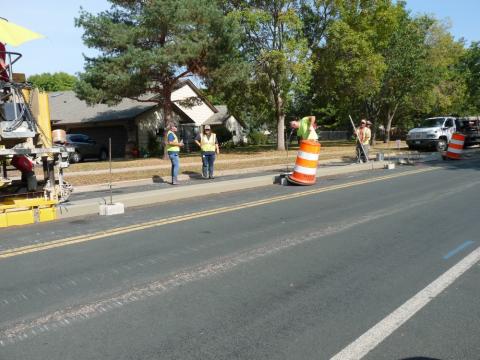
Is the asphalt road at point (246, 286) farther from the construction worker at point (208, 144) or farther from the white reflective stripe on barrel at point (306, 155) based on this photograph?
the construction worker at point (208, 144)

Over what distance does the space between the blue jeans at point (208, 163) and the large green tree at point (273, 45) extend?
36.7 ft

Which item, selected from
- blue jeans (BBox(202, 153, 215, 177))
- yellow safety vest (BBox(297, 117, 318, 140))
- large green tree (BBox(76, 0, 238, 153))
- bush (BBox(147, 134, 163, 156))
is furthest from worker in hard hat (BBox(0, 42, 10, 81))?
bush (BBox(147, 134, 163, 156))

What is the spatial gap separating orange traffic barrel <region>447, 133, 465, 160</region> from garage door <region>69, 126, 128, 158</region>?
21729mm

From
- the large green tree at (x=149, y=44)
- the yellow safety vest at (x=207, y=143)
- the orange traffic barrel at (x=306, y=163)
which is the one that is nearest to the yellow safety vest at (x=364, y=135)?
the orange traffic barrel at (x=306, y=163)

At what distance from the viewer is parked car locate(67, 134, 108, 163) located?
26.2 m

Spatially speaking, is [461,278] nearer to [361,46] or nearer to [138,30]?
[138,30]

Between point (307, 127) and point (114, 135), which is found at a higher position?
point (307, 127)

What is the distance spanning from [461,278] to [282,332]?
7.72 feet

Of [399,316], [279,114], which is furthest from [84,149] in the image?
[399,316]

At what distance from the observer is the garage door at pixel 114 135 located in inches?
1359

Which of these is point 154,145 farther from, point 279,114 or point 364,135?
point 364,135

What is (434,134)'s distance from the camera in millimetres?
27031

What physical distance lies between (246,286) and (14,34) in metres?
5.76

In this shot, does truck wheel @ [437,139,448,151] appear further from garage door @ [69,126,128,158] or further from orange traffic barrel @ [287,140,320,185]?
garage door @ [69,126,128,158]
